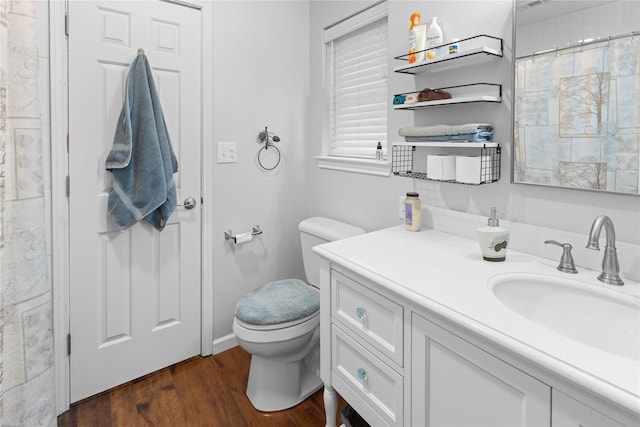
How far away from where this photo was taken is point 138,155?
1.79 m

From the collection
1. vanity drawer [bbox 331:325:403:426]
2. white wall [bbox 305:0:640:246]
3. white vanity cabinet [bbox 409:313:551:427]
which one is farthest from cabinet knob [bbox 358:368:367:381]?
white wall [bbox 305:0:640:246]

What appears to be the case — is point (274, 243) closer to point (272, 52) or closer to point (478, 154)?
point (272, 52)

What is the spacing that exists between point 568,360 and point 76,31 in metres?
2.06

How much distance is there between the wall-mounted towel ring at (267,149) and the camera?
2.29 metres

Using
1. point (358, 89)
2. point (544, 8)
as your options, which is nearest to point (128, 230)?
point (358, 89)

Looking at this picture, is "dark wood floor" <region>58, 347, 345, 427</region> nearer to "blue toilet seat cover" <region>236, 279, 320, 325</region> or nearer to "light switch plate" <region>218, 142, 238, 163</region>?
"blue toilet seat cover" <region>236, 279, 320, 325</region>

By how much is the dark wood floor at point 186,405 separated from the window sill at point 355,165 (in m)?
1.15

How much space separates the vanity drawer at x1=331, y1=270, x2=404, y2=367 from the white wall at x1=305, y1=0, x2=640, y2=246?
0.60 m

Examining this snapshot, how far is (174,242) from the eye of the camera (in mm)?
2049

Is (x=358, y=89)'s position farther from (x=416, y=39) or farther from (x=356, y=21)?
(x=416, y=39)

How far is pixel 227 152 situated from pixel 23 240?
1082 mm

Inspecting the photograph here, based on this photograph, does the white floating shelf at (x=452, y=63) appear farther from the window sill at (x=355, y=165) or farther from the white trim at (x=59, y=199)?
the white trim at (x=59, y=199)

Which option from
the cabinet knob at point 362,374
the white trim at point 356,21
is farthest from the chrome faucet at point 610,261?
the white trim at point 356,21

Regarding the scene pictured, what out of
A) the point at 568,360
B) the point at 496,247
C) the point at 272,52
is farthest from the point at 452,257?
the point at 272,52
